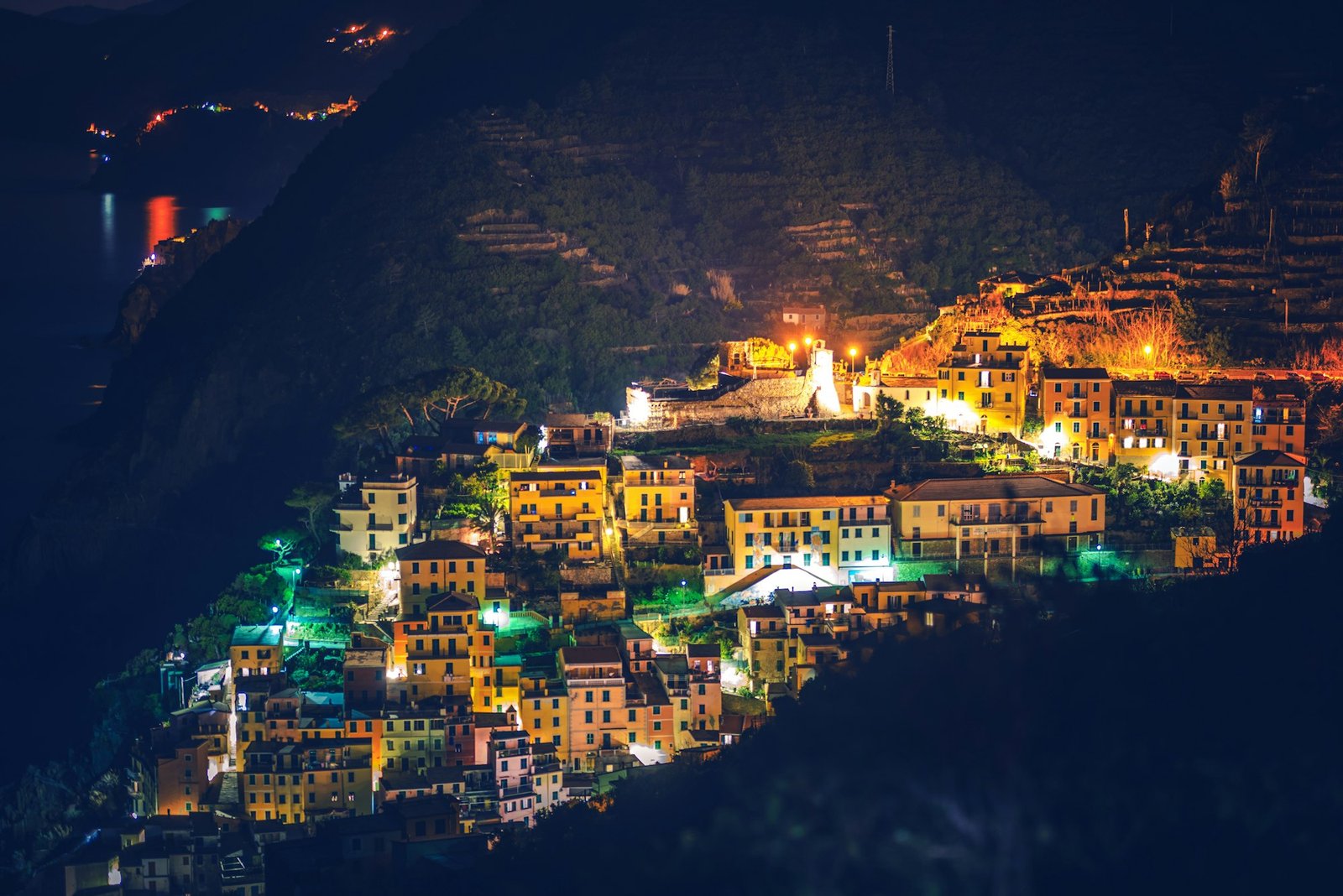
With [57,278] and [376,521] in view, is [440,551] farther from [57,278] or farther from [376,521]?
[57,278]

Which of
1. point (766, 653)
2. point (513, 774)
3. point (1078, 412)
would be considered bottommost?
point (513, 774)

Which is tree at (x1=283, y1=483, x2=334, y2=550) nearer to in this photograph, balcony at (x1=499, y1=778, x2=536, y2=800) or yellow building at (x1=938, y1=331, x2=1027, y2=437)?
balcony at (x1=499, y1=778, x2=536, y2=800)

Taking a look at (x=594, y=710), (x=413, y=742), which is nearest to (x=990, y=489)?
(x=594, y=710)

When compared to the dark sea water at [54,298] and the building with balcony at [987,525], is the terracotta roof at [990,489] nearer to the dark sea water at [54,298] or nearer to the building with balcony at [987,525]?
the building with balcony at [987,525]

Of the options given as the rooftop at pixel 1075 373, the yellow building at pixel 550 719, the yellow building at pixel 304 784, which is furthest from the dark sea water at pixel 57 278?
the rooftop at pixel 1075 373

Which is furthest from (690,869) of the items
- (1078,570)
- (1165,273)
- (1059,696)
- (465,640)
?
(1165,273)

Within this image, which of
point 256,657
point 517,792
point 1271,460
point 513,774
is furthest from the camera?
point 1271,460

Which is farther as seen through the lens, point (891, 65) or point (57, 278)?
point (891, 65)
